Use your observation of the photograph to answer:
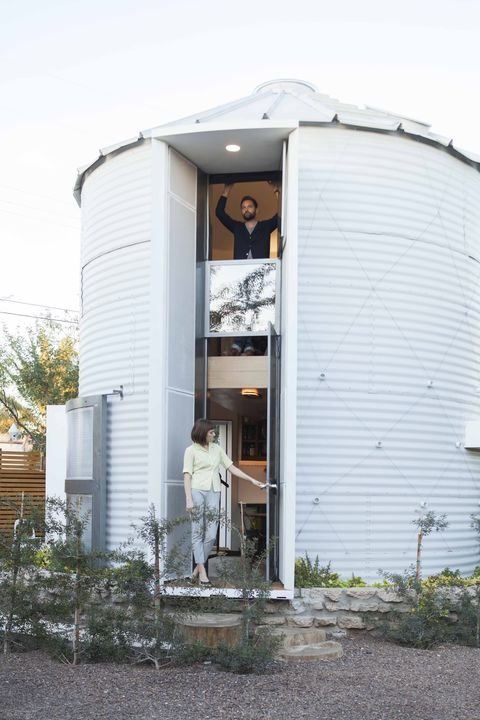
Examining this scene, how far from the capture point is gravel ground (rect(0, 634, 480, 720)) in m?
6.14

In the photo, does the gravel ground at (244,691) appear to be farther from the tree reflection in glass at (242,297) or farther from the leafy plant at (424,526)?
the tree reflection in glass at (242,297)

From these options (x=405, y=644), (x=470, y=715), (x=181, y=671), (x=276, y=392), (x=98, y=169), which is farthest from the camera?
(x=98, y=169)

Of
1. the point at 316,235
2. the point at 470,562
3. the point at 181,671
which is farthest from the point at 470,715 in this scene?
the point at 316,235

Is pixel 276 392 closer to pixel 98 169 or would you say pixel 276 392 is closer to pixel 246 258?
pixel 246 258

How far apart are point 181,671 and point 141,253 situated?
5.38 meters

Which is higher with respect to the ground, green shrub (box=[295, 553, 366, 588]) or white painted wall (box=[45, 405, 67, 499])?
white painted wall (box=[45, 405, 67, 499])

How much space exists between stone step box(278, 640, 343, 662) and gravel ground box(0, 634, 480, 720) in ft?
0.50

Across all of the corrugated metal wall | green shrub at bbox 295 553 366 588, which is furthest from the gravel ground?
the corrugated metal wall

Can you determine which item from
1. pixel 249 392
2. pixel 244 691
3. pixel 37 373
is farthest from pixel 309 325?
pixel 37 373

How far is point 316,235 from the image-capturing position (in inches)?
413

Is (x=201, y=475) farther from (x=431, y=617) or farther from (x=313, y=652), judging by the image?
(x=431, y=617)

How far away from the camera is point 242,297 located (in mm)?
10688

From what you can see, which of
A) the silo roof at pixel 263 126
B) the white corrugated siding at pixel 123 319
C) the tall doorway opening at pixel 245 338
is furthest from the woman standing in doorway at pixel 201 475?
the silo roof at pixel 263 126

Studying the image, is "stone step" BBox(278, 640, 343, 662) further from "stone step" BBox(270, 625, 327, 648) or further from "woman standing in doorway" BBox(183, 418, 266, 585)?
"woman standing in doorway" BBox(183, 418, 266, 585)
